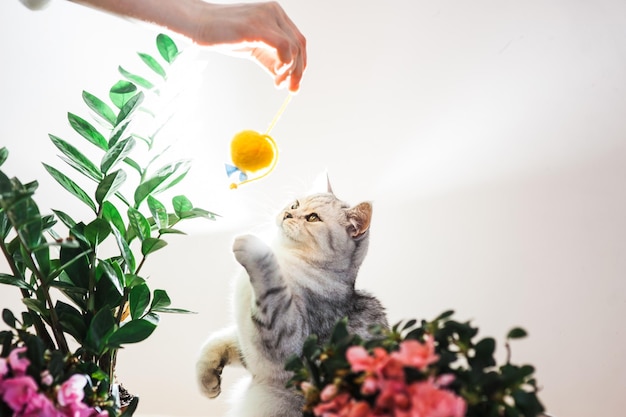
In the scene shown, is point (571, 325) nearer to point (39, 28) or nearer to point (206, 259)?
point (206, 259)

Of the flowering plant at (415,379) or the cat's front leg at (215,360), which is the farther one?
the cat's front leg at (215,360)

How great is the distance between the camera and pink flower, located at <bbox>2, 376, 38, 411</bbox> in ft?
1.85

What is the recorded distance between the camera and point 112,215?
3.01ft

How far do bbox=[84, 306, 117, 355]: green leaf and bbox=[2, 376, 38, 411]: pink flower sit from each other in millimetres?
167

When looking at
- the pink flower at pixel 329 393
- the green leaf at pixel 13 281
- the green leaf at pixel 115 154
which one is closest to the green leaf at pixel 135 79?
the green leaf at pixel 115 154

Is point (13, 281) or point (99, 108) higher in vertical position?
point (99, 108)

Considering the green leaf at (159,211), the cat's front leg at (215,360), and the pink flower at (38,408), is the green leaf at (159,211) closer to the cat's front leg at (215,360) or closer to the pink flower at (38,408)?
the cat's front leg at (215,360)

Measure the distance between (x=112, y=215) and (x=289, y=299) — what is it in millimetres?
303

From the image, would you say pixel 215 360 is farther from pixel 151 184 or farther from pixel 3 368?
pixel 3 368

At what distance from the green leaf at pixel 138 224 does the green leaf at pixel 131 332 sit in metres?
0.13

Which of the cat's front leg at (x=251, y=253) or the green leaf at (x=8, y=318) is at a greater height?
the cat's front leg at (x=251, y=253)

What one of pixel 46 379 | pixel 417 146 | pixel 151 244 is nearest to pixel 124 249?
pixel 151 244

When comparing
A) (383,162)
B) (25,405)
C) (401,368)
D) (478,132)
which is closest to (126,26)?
(383,162)

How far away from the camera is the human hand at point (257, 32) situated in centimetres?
81
